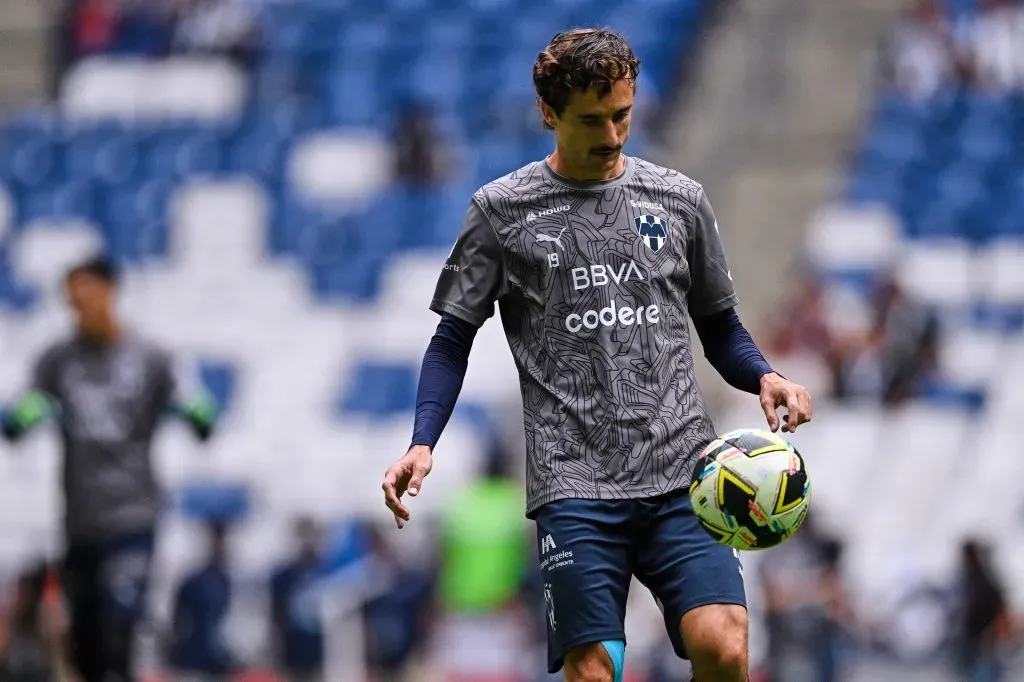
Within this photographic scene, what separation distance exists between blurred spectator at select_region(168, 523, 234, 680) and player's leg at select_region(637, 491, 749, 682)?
9364mm

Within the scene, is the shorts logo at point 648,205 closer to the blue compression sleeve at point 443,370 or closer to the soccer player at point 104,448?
the blue compression sleeve at point 443,370

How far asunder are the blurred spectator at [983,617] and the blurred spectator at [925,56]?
8.08 m

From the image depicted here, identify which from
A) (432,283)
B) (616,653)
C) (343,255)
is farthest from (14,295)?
(616,653)

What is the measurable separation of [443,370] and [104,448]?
3.77 metres

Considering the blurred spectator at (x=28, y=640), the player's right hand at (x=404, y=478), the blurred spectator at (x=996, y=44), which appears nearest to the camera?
the player's right hand at (x=404, y=478)

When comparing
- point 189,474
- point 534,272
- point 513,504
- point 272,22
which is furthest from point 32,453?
point 534,272

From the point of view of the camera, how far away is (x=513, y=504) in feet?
47.1

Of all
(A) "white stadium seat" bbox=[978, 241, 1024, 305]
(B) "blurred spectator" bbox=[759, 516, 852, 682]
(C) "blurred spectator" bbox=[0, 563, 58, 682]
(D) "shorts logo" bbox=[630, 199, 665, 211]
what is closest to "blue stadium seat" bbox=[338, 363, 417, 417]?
(B) "blurred spectator" bbox=[759, 516, 852, 682]

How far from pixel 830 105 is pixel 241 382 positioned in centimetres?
708

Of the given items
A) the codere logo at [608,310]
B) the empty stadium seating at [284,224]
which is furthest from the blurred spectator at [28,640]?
the codere logo at [608,310]

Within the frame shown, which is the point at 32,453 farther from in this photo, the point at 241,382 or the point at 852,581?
the point at 852,581

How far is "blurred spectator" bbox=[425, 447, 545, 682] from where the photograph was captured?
555 inches

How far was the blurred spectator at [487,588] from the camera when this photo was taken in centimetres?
1410

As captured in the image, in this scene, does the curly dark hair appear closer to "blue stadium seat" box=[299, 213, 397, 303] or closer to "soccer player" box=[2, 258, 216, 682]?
"soccer player" box=[2, 258, 216, 682]
